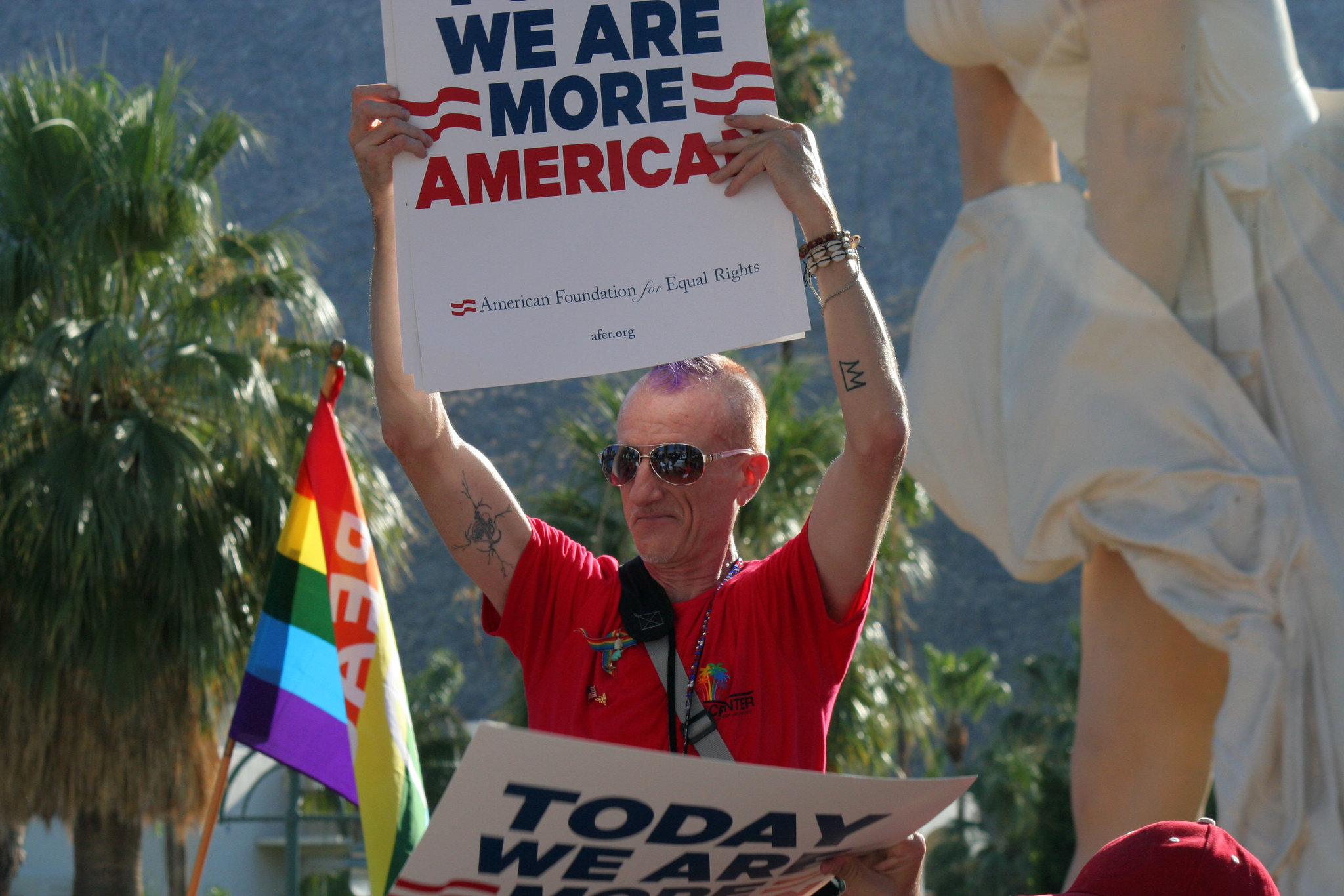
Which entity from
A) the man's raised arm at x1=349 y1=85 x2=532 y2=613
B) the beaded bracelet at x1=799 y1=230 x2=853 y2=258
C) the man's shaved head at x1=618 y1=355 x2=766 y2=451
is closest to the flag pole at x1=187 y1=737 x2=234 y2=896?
the man's raised arm at x1=349 y1=85 x2=532 y2=613

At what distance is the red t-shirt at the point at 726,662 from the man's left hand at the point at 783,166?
0.47 meters

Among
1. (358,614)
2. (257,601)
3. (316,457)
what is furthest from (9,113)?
(358,614)

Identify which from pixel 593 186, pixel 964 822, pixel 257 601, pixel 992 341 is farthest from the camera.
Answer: pixel 964 822

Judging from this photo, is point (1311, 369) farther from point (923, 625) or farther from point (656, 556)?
point (923, 625)

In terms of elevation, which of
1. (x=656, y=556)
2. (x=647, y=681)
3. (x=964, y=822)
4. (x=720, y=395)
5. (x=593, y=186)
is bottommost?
(x=964, y=822)

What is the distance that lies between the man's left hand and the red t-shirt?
47 cm

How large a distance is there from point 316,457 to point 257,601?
→ 4409 millimetres

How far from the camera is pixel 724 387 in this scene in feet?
7.59

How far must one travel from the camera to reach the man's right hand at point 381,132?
2154 mm

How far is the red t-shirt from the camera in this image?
84.3 inches

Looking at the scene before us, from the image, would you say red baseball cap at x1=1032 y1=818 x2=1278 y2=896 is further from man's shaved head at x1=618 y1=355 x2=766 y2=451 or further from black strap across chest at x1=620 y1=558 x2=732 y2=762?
man's shaved head at x1=618 y1=355 x2=766 y2=451

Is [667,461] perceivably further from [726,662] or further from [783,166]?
[783,166]

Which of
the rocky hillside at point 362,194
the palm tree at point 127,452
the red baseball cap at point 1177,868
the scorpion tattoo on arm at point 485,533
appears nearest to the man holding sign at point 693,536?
the scorpion tattoo on arm at point 485,533

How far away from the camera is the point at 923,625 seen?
1451 inches
